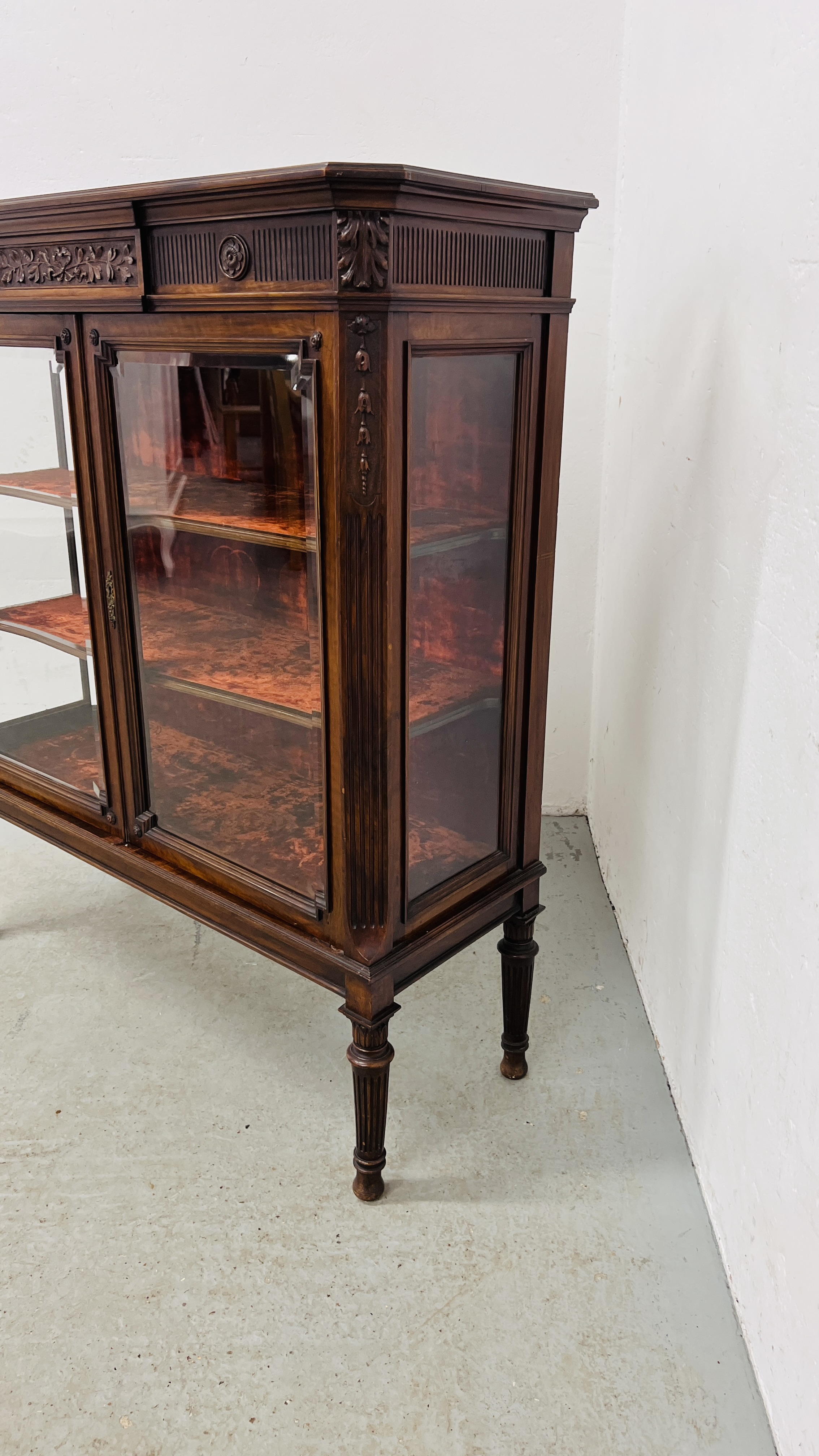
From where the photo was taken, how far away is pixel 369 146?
2.65 meters

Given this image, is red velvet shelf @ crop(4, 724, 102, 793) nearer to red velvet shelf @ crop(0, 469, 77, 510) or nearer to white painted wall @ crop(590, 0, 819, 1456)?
red velvet shelf @ crop(0, 469, 77, 510)

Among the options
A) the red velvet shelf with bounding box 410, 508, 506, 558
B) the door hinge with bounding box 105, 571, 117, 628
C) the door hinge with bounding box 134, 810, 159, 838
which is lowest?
the door hinge with bounding box 134, 810, 159, 838

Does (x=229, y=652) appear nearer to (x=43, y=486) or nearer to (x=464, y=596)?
(x=464, y=596)

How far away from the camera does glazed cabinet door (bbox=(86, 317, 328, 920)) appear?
62.3 inches

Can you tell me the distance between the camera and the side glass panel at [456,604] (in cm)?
155

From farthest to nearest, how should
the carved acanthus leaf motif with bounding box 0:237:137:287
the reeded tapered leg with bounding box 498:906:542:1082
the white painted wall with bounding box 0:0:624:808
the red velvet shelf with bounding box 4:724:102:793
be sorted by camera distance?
1. the white painted wall with bounding box 0:0:624:808
2. the red velvet shelf with bounding box 4:724:102:793
3. the reeded tapered leg with bounding box 498:906:542:1082
4. the carved acanthus leaf motif with bounding box 0:237:137:287

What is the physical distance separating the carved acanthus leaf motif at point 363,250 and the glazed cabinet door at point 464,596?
0.11 meters

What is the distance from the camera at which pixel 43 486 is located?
2078mm

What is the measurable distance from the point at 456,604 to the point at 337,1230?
40.7 inches

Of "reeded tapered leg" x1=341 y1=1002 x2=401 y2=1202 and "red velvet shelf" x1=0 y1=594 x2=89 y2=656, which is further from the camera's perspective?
"red velvet shelf" x1=0 y1=594 x2=89 y2=656

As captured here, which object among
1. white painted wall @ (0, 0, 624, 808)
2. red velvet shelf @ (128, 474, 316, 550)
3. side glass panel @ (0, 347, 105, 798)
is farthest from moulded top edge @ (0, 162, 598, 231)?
white painted wall @ (0, 0, 624, 808)

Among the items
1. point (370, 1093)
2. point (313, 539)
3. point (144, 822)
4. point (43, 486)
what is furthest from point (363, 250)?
point (370, 1093)

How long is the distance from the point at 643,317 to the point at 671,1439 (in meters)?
2.05

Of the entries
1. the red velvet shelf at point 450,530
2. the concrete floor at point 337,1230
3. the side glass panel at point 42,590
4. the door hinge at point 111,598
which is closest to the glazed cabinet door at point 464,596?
the red velvet shelf at point 450,530
